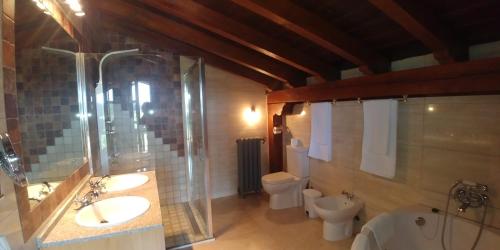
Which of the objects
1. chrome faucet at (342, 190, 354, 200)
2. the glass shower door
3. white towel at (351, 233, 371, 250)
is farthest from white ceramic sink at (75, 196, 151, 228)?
chrome faucet at (342, 190, 354, 200)

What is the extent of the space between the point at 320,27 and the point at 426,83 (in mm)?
935

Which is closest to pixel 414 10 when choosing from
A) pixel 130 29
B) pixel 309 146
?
pixel 309 146

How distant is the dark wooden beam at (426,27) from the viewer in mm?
1603

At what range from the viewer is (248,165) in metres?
4.15

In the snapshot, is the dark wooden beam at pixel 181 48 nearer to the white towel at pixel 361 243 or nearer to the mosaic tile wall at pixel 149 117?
the mosaic tile wall at pixel 149 117

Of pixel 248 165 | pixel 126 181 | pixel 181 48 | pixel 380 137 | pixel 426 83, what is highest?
pixel 181 48

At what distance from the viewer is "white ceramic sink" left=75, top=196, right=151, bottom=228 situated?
1.69 m

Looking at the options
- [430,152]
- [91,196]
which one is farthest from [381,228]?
[91,196]

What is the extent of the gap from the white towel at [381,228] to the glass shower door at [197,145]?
1.71 m

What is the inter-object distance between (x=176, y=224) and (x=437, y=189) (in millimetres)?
2823

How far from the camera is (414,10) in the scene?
1655 millimetres

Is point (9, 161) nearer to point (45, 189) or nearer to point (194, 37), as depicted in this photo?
point (45, 189)

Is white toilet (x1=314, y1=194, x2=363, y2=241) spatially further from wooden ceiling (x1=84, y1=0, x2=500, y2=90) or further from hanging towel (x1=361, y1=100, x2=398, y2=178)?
wooden ceiling (x1=84, y1=0, x2=500, y2=90)

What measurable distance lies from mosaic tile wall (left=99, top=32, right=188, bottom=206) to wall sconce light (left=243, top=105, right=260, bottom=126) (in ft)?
3.45
